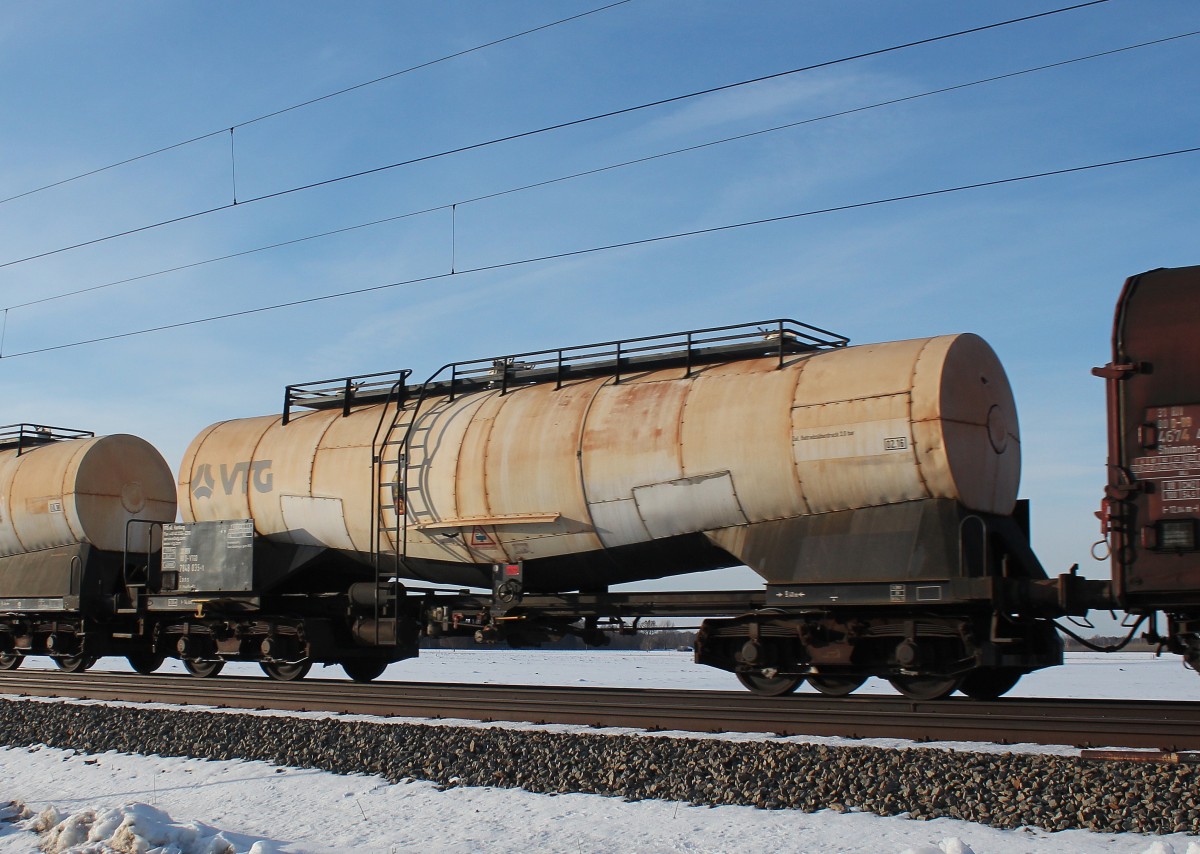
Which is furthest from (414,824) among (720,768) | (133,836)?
(720,768)

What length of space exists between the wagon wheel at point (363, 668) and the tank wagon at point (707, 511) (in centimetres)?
5

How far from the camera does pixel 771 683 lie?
481 inches

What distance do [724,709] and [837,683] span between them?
209 centimetres

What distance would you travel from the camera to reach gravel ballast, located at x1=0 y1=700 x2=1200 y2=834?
6.61 m

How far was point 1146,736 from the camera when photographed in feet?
27.5

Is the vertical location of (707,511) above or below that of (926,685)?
above

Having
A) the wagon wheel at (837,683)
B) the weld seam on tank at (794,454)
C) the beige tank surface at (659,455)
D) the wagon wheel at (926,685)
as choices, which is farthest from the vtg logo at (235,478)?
the wagon wheel at (926,685)

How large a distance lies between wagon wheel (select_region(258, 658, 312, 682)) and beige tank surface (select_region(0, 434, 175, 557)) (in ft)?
14.4

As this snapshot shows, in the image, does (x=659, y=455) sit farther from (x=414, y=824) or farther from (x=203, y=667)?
(x=203, y=667)

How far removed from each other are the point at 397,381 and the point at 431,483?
2.04 metres

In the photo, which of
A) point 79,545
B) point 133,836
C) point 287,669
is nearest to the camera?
point 133,836

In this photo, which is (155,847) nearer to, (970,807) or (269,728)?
(269,728)

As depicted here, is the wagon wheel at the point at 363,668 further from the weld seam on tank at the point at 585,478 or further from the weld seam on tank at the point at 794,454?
the weld seam on tank at the point at 794,454

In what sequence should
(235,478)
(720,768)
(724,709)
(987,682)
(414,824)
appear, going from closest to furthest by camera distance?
(414,824) → (720,768) → (724,709) → (987,682) → (235,478)
